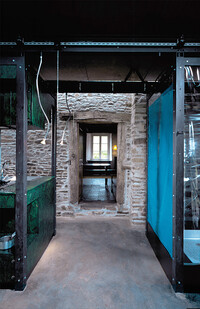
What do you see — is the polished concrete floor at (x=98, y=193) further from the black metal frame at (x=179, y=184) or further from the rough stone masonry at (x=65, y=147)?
the black metal frame at (x=179, y=184)

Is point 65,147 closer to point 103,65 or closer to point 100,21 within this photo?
point 103,65

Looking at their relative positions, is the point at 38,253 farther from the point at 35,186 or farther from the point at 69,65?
the point at 69,65

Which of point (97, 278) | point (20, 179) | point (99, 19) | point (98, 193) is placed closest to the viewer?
point (99, 19)

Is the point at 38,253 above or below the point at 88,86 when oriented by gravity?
below

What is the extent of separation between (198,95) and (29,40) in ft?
8.97

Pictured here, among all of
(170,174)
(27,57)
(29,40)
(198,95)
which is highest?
(29,40)

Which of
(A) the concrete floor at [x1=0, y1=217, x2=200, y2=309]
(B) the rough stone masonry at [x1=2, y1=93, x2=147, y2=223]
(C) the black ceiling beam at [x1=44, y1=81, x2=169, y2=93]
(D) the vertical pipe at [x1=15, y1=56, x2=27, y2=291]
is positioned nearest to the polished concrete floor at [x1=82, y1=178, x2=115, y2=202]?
(B) the rough stone masonry at [x1=2, y1=93, x2=147, y2=223]

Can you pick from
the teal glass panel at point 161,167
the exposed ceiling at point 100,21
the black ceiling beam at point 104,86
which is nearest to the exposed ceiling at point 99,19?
the exposed ceiling at point 100,21

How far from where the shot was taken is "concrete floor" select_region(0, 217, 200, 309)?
Answer: 1981 millimetres

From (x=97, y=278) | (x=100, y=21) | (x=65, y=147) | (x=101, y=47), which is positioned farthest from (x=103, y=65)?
(x=97, y=278)

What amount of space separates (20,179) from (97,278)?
1.62 meters

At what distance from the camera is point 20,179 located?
2.16 m

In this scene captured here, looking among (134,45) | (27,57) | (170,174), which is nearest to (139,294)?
Result: (170,174)

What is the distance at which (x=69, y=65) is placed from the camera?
2.85 meters
